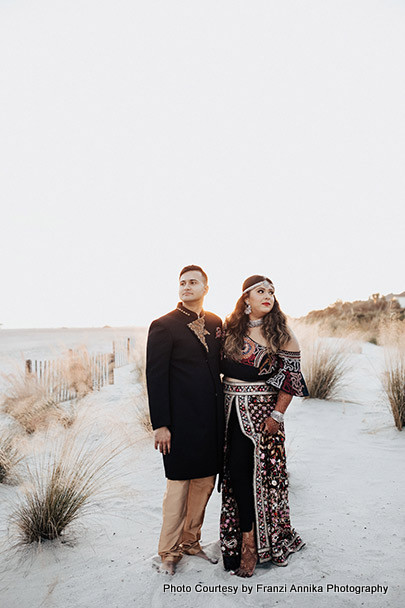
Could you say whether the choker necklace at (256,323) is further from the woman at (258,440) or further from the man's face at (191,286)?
the man's face at (191,286)

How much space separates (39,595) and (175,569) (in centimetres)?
85

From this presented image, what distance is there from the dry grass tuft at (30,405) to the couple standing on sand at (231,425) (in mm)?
2918

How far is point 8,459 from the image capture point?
426cm

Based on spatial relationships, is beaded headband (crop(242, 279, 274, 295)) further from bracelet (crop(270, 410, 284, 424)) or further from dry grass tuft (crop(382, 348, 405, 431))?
dry grass tuft (crop(382, 348, 405, 431))

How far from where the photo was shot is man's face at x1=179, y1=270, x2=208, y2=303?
9.75 feet

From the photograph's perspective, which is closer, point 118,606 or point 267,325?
point 118,606

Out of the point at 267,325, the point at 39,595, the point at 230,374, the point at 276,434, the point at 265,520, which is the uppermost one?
the point at 267,325

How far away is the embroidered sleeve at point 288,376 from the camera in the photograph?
2.75 metres

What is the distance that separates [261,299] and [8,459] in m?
3.25

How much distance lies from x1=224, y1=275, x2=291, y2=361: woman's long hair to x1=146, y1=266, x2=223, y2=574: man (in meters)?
0.14

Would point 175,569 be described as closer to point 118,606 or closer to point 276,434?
point 118,606

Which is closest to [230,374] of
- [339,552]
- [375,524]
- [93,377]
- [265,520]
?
[265,520]

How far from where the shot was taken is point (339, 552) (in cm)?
287

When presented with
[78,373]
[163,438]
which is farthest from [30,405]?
[163,438]
